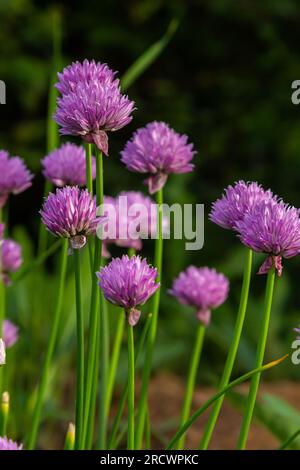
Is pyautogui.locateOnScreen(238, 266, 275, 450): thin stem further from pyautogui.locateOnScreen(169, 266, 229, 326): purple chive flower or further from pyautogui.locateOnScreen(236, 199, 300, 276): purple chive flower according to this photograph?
pyautogui.locateOnScreen(169, 266, 229, 326): purple chive flower

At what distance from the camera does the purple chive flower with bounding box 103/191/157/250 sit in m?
1.05

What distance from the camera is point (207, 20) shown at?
382 centimetres

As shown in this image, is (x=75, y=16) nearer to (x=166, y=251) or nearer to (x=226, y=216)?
(x=166, y=251)

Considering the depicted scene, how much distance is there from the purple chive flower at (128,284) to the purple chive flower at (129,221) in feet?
0.82

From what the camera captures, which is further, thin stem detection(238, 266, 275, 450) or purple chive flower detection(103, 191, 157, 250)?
purple chive flower detection(103, 191, 157, 250)

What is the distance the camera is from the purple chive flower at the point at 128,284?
0.74 metres

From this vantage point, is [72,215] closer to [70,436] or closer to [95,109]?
[95,109]

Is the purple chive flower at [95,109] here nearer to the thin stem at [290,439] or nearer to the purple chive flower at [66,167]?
the purple chive flower at [66,167]

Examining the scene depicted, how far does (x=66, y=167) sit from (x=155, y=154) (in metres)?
0.14

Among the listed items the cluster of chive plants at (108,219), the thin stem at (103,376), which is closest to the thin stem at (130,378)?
the cluster of chive plants at (108,219)

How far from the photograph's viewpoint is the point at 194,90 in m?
3.96

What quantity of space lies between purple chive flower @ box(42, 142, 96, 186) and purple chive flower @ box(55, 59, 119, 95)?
0.84ft

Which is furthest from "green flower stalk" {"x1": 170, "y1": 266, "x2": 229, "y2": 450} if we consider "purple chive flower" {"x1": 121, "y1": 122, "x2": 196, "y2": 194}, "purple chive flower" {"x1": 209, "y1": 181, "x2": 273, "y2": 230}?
"purple chive flower" {"x1": 209, "y1": 181, "x2": 273, "y2": 230}

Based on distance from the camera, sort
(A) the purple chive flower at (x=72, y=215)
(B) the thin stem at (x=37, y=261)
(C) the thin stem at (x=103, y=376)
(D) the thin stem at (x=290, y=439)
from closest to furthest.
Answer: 1. (A) the purple chive flower at (x=72, y=215)
2. (D) the thin stem at (x=290, y=439)
3. (C) the thin stem at (x=103, y=376)
4. (B) the thin stem at (x=37, y=261)
